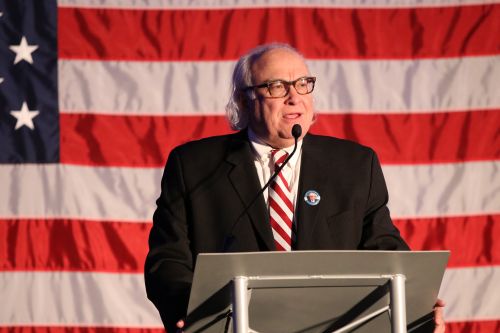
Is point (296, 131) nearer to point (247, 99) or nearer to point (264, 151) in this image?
point (264, 151)

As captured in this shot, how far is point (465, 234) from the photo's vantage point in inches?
168

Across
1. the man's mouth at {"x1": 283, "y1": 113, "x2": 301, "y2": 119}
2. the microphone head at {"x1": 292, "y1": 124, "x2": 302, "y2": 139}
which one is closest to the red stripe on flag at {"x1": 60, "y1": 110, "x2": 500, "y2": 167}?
the man's mouth at {"x1": 283, "y1": 113, "x2": 301, "y2": 119}

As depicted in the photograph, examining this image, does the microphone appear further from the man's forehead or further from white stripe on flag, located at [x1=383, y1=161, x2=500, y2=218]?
white stripe on flag, located at [x1=383, y1=161, x2=500, y2=218]

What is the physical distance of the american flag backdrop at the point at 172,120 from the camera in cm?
429

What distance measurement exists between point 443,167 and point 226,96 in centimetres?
102

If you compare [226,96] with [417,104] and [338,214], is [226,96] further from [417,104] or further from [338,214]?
[338,214]

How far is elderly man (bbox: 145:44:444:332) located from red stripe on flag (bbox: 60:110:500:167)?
4.74 feet

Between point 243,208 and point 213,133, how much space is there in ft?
5.47

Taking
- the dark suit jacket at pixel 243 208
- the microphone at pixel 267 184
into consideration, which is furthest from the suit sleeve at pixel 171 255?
the microphone at pixel 267 184

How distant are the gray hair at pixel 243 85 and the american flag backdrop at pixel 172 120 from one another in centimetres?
138

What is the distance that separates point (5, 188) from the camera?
4.31m

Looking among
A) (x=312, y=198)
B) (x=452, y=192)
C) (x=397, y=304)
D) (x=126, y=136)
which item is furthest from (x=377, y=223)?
(x=126, y=136)

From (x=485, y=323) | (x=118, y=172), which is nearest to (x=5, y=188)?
(x=118, y=172)

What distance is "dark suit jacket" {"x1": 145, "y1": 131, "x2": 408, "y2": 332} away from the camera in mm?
2611
